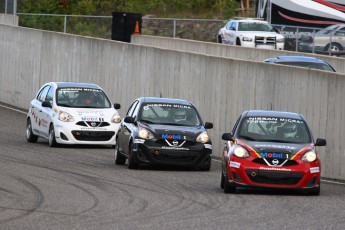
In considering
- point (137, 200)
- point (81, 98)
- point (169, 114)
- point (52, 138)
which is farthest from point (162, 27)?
point (137, 200)

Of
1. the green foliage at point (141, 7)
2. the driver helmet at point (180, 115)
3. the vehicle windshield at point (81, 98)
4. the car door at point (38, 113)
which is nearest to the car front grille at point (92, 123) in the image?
the vehicle windshield at point (81, 98)

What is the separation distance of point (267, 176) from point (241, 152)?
59cm

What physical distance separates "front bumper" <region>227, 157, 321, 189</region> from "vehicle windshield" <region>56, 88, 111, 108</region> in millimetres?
10345

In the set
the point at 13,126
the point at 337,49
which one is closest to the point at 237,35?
the point at 337,49

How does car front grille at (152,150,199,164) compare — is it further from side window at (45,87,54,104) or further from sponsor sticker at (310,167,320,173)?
side window at (45,87,54,104)

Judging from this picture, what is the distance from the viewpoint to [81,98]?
29531 mm

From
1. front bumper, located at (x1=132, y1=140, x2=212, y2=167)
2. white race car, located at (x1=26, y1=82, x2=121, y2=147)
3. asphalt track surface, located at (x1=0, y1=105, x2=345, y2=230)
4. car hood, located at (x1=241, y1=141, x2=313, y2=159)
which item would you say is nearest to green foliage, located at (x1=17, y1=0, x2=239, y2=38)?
white race car, located at (x1=26, y1=82, x2=121, y2=147)

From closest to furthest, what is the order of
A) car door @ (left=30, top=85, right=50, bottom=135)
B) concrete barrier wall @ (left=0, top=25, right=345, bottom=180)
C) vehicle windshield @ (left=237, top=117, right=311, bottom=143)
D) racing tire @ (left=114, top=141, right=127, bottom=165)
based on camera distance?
vehicle windshield @ (left=237, top=117, right=311, bottom=143) < concrete barrier wall @ (left=0, top=25, right=345, bottom=180) < racing tire @ (left=114, top=141, right=127, bottom=165) < car door @ (left=30, top=85, right=50, bottom=135)

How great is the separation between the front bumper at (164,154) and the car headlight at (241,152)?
3.61 metres

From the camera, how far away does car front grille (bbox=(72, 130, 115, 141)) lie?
28.3 meters

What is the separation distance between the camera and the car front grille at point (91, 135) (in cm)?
2831

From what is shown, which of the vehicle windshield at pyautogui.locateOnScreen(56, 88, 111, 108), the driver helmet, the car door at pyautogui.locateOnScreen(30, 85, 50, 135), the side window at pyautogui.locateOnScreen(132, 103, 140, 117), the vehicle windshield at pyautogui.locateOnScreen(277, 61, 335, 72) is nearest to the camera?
the driver helmet

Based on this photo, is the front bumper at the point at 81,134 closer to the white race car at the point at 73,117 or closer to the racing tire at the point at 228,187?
the white race car at the point at 73,117

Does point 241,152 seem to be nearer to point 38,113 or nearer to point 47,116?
point 47,116
